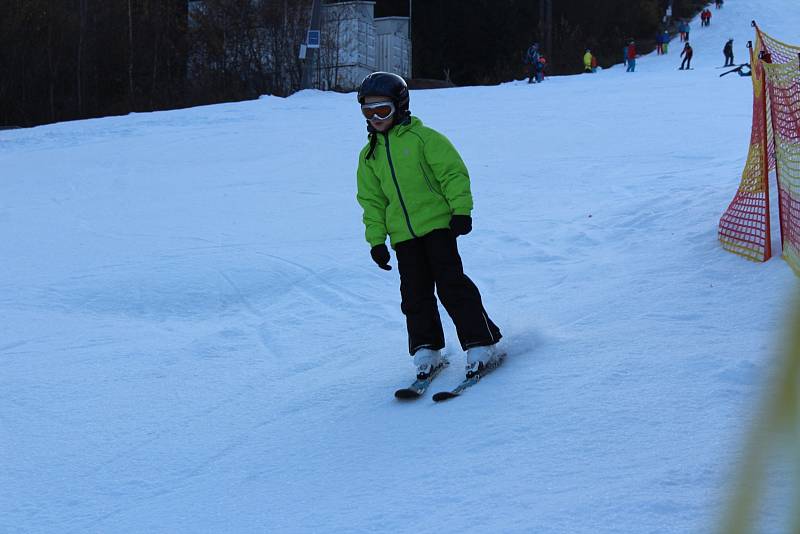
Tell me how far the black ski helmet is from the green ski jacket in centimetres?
11

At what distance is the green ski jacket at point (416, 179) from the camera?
16.1 feet

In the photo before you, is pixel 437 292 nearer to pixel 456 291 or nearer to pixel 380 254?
pixel 456 291

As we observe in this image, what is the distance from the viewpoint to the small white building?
121 feet

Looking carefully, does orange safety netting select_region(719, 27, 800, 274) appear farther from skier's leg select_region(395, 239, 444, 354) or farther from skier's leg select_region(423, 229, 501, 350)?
skier's leg select_region(395, 239, 444, 354)

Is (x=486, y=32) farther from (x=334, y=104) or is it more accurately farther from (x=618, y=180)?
(x=618, y=180)

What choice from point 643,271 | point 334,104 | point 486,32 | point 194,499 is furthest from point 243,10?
point 194,499

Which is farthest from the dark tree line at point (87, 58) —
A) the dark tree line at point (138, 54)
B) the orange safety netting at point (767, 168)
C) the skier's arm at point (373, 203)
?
the skier's arm at point (373, 203)

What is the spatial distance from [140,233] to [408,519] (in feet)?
26.5

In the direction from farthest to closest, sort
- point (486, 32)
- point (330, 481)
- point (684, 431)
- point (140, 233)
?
point (486, 32), point (140, 233), point (330, 481), point (684, 431)

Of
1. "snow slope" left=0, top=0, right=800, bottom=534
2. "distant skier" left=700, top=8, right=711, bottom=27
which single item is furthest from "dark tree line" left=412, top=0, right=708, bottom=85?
"snow slope" left=0, top=0, right=800, bottom=534

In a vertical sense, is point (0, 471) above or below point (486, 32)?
below

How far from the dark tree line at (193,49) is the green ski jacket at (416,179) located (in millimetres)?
32539

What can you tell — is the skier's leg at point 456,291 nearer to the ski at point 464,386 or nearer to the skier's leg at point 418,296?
the skier's leg at point 418,296

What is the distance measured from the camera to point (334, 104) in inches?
830
